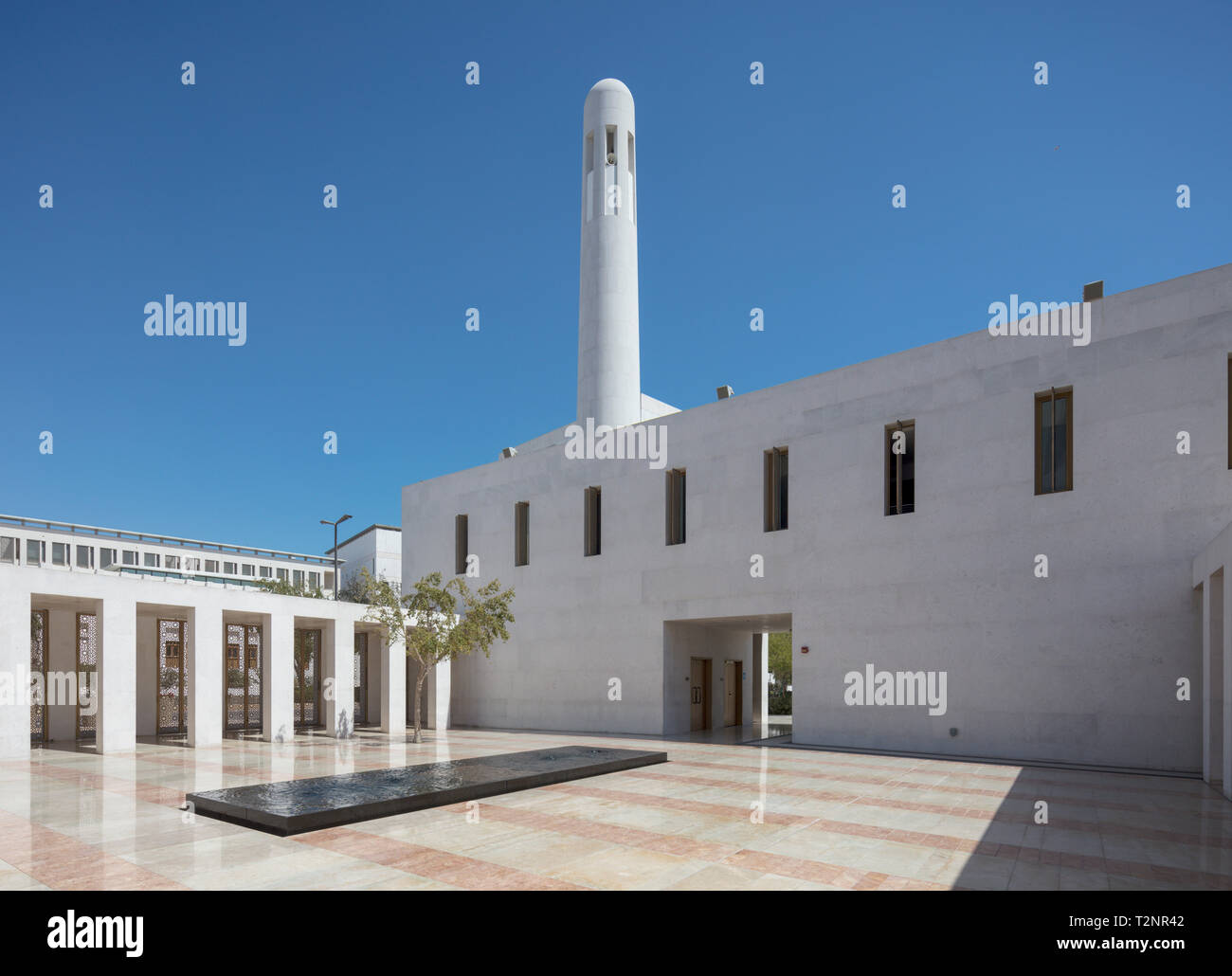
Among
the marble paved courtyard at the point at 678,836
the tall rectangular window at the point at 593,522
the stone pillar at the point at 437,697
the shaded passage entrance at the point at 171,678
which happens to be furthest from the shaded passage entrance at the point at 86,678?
the tall rectangular window at the point at 593,522

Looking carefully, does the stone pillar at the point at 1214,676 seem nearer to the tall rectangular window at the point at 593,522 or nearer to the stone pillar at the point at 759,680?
the tall rectangular window at the point at 593,522

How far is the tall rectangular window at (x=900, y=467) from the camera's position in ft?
64.0

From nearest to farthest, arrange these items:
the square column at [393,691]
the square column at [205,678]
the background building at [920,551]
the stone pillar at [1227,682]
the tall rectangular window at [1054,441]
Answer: the stone pillar at [1227,682] < the background building at [920,551] < the tall rectangular window at [1054,441] < the square column at [205,678] < the square column at [393,691]

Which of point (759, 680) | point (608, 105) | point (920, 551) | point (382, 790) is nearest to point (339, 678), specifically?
point (382, 790)

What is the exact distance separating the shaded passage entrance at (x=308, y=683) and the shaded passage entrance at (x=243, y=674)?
1413 mm

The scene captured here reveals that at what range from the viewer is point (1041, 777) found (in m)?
14.6

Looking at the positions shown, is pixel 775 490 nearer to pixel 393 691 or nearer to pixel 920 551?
pixel 920 551

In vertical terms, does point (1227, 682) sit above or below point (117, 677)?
above

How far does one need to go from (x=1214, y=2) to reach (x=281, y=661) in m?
25.5

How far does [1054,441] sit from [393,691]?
64.5 ft

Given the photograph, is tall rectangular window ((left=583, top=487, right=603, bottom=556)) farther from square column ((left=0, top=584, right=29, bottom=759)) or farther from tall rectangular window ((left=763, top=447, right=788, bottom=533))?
square column ((left=0, top=584, right=29, bottom=759))

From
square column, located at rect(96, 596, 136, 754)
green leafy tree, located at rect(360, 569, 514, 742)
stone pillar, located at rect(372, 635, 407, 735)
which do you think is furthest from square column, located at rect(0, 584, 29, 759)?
stone pillar, located at rect(372, 635, 407, 735)

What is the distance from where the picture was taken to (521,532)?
28.5 meters
